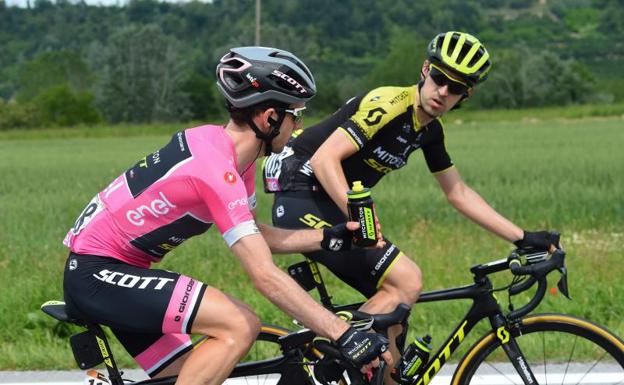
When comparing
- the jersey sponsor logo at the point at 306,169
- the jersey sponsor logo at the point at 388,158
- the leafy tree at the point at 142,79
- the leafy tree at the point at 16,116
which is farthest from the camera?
the leafy tree at the point at 142,79

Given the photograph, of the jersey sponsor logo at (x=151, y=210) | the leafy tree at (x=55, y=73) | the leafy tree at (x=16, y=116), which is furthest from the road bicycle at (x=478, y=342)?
the leafy tree at (x=55, y=73)

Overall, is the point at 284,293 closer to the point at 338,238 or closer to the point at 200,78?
the point at 338,238

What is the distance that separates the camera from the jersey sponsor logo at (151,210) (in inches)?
129

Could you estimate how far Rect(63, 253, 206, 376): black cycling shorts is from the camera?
3207mm

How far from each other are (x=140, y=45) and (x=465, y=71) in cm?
11012

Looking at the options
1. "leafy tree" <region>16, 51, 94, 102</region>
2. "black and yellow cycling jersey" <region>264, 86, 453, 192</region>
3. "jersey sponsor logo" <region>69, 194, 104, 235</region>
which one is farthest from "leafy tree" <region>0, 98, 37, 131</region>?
"jersey sponsor logo" <region>69, 194, 104, 235</region>

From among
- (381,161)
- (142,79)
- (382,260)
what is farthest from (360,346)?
(142,79)

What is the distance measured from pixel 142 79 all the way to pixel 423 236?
98.3m

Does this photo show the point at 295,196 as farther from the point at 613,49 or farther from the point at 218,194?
the point at 613,49

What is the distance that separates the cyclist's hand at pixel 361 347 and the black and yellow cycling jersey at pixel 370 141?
1.44 metres

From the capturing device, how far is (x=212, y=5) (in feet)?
656

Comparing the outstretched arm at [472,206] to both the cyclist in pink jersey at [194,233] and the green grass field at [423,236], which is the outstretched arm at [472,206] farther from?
the green grass field at [423,236]

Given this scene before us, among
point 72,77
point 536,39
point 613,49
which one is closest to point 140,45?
point 72,77

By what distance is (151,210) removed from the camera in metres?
3.30
